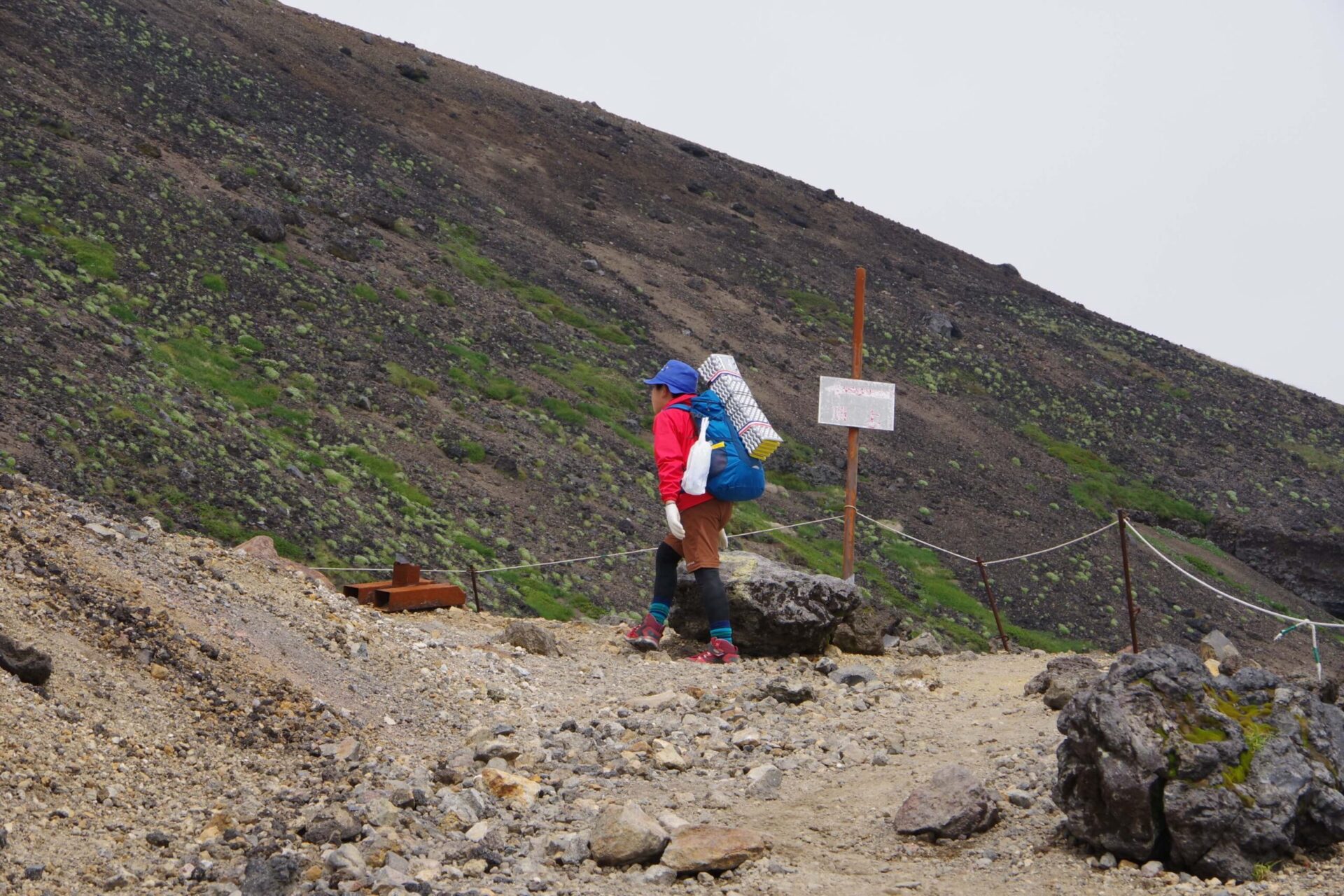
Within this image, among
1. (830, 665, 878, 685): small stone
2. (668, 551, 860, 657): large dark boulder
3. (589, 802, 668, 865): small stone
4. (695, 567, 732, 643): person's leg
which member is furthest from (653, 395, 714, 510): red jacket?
(589, 802, 668, 865): small stone

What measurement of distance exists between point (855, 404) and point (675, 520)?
14.6ft

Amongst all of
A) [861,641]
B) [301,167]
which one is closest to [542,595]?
[861,641]

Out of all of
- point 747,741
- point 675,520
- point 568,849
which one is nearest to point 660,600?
point 675,520

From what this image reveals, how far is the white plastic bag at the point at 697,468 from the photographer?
1048cm

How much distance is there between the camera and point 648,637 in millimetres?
11266

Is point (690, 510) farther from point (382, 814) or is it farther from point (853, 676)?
point (382, 814)

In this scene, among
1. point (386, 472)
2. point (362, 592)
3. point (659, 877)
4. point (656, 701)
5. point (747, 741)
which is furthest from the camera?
point (386, 472)

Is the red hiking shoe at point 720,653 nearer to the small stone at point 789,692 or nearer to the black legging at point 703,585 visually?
the black legging at point 703,585

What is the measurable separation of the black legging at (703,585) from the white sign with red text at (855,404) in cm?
346

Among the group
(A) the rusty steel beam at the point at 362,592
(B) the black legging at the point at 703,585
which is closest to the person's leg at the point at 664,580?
(B) the black legging at the point at 703,585

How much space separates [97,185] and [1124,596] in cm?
2486

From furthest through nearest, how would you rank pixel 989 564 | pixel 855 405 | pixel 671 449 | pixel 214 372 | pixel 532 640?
pixel 214 372 < pixel 989 564 < pixel 855 405 < pixel 532 640 < pixel 671 449

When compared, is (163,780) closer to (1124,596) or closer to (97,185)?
(97,185)

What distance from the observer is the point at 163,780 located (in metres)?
6.41
